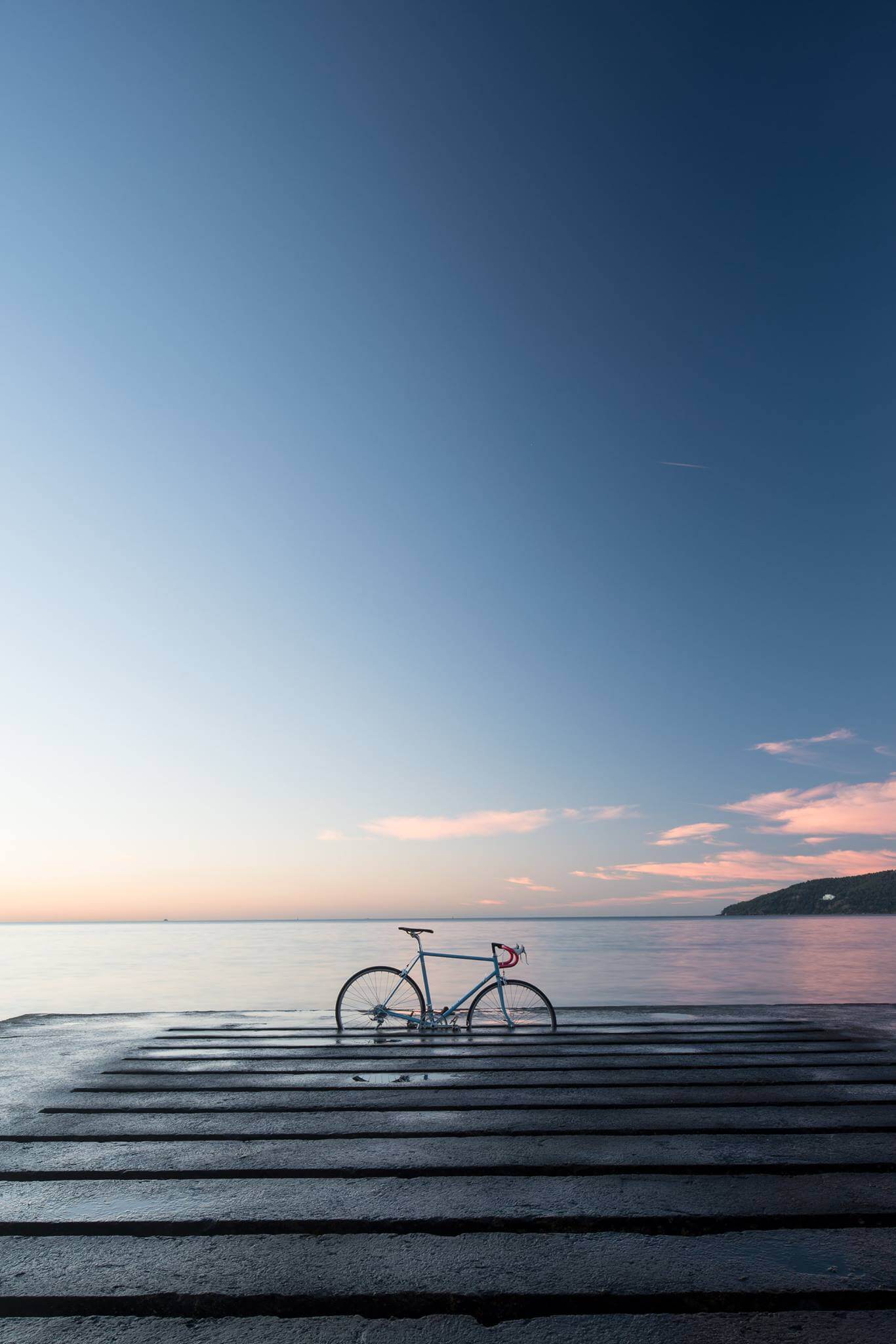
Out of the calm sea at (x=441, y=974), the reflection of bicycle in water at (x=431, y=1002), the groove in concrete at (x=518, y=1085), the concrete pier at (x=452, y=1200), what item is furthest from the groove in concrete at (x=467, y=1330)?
the calm sea at (x=441, y=974)

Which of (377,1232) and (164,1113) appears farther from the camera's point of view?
(164,1113)

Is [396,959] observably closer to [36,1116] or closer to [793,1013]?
[793,1013]

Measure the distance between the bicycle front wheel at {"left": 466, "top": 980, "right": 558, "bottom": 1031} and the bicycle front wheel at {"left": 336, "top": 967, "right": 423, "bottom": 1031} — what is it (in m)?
0.66

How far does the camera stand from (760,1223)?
390 centimetres

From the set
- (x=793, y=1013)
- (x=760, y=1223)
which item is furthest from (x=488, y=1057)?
(x=793, y=1013)

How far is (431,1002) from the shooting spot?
31.1 ft

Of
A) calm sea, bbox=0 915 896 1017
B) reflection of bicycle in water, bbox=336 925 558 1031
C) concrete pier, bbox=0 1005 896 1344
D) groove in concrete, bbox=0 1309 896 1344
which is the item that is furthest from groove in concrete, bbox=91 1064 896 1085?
calm sea, bbox=0 915 896 1017

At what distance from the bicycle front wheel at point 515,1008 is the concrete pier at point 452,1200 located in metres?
1.26

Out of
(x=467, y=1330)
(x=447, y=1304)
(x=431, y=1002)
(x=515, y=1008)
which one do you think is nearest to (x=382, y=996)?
(x=431, y=1002)

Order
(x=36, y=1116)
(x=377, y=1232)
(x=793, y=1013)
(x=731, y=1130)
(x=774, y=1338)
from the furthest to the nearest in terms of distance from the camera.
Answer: (x=793, y=1013), (x=36, y=1116), (x=731, y=1130), (x=377, y=1232), (x=774, y=1338)

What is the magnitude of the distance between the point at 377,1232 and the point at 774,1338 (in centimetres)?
170

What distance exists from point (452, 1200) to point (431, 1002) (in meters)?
5.38

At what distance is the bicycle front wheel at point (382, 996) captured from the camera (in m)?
9.37

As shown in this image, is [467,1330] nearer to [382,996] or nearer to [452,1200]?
[452,1200]
